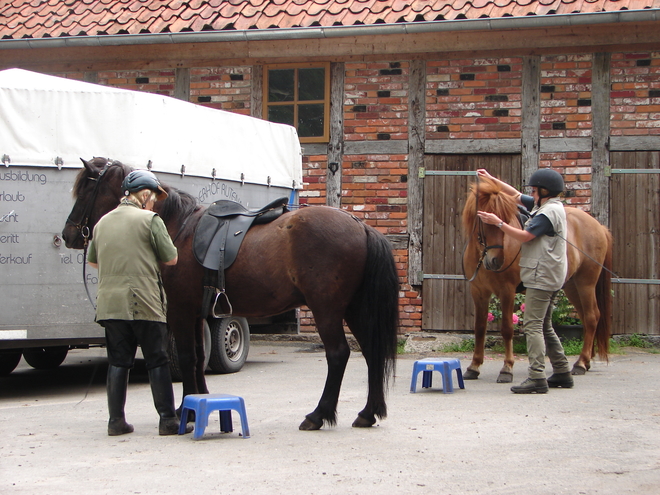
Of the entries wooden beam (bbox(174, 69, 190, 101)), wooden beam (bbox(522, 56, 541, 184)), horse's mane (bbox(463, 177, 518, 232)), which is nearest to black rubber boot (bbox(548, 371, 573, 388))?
horse's mane (bbox(463, 177, 518, 232))

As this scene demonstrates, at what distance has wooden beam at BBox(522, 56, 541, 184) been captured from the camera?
448 inches

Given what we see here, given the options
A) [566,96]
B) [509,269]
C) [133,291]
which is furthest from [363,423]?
[566,96]

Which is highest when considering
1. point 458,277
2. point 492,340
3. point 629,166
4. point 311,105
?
point 311,105

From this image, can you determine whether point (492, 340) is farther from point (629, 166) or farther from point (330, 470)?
point (330, 470)

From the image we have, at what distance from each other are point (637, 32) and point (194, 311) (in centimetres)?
782

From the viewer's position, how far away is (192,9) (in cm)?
1260

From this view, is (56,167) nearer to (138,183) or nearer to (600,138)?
(138,183)

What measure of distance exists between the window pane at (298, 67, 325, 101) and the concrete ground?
5.24 metres

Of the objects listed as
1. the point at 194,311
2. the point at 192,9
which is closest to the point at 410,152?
the point at 192,9

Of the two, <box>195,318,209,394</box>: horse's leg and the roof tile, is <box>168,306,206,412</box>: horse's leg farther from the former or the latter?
the roof tile

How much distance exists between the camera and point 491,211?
7.76 metres

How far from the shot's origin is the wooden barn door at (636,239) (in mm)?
11078

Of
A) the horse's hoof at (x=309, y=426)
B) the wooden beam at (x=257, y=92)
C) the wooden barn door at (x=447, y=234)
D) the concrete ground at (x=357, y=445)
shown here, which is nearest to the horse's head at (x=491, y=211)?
the concrete ground at (x=357, y=445)

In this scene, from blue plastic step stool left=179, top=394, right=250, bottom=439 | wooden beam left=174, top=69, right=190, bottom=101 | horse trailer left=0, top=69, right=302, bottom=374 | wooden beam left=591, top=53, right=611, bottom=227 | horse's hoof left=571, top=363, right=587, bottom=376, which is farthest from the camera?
wooden beam left=174, top=69, right=190, bottom=101
